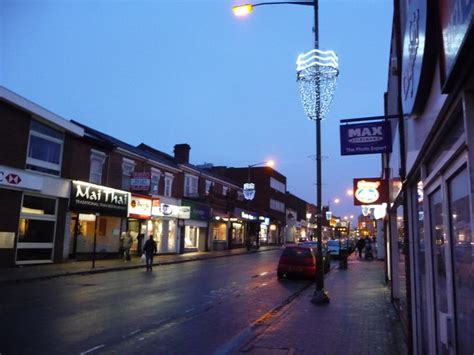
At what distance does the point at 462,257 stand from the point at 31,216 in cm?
2304

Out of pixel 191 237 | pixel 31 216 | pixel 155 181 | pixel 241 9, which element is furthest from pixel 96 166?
pixel 241 9

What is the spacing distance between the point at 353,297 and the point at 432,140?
1184 cm

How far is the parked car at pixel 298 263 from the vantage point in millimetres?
21000

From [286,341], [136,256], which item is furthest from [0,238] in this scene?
[286,341]

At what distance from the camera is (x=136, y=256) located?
32.9 meters

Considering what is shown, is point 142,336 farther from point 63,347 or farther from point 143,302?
point 143,302

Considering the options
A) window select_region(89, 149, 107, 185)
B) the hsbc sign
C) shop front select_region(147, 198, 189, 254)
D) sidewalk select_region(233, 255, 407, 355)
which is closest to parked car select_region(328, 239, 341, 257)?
shop front select_region(147, 198, 189, 254)

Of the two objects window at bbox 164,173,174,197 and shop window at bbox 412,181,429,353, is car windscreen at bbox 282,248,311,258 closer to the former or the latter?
shop window at bbox 412,181,429,353

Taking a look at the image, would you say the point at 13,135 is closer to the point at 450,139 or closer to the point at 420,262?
the point at 420,262

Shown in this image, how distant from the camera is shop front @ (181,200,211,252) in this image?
4141 centimetres

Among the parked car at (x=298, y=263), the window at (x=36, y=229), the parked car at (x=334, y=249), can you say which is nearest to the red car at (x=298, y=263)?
the parked car at (x=298, y=263)

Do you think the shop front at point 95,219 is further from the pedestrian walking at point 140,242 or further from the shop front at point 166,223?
the shop front at point 166,223

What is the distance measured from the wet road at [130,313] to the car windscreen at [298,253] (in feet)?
6.50

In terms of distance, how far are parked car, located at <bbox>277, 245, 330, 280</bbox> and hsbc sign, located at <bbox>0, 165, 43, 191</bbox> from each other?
12467 mm
